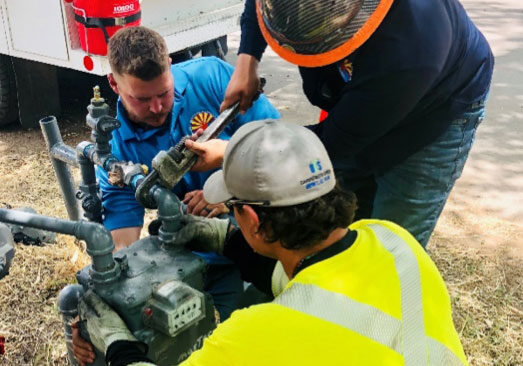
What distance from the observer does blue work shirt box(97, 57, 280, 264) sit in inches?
97.7

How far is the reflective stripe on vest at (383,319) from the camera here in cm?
127

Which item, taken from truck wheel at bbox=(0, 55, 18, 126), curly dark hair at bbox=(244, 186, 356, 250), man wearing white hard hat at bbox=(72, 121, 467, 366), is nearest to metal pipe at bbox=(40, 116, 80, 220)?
man wearing white hard hat at bbox=(72, 121, 467, 366)

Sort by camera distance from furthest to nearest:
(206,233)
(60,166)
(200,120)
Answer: (60,166) → (200,120) → (206,233)

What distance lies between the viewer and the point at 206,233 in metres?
1.98

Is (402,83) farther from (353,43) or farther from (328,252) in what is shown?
(328,252)

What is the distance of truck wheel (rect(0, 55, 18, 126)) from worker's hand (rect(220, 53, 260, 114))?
3.48 m

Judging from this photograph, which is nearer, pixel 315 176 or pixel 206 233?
pixel 315 176

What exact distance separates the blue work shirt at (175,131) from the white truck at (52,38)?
178cm

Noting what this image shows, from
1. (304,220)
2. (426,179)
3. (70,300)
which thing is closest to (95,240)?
(70,300)

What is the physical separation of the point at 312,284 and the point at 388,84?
2.42 ft

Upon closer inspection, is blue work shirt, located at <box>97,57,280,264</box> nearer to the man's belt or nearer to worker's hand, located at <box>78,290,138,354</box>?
worker's hand, located at <box>78,290,138,354</box>

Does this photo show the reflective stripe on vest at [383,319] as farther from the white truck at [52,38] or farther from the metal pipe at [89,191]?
the white truck at [52,38]

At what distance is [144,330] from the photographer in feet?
5.52

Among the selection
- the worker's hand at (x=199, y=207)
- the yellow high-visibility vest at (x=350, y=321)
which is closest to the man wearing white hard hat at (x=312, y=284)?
the yellow high-visibility vest at (x=350, y=321)
